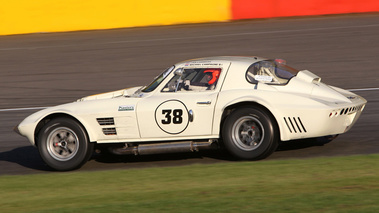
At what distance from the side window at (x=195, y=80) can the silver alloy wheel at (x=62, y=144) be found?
1405 millimetres

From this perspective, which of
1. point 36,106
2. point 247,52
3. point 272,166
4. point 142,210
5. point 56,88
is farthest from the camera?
point 247,52

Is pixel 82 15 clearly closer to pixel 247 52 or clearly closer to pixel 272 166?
pixel 247 52

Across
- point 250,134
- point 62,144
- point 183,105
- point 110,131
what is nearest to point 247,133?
point 250,134

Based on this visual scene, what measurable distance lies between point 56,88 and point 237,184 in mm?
8673

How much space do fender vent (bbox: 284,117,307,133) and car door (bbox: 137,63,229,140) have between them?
3.22 feet

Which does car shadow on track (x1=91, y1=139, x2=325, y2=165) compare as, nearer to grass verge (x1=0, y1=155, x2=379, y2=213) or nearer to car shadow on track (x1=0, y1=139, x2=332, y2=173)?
car shadow on track (x1=0, y1=139, x2=332, y2=173)

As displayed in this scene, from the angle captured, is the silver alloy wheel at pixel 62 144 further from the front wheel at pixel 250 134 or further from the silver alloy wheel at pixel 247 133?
the silver alloy wheel at pixel 247 133

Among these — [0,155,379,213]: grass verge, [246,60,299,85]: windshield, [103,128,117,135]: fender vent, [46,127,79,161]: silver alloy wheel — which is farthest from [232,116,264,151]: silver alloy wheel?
[46,127,79,161]: silver alloy wheel

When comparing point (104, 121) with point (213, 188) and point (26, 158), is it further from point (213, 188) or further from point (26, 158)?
point (213, 188)

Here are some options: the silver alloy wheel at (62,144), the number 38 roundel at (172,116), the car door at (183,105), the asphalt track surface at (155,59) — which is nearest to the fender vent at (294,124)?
the asphalt track surface at (155,59)

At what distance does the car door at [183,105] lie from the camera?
8.23m

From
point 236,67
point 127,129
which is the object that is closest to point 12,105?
point 127,129

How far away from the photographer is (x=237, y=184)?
6.98 metres

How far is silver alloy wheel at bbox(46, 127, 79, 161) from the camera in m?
8.55
